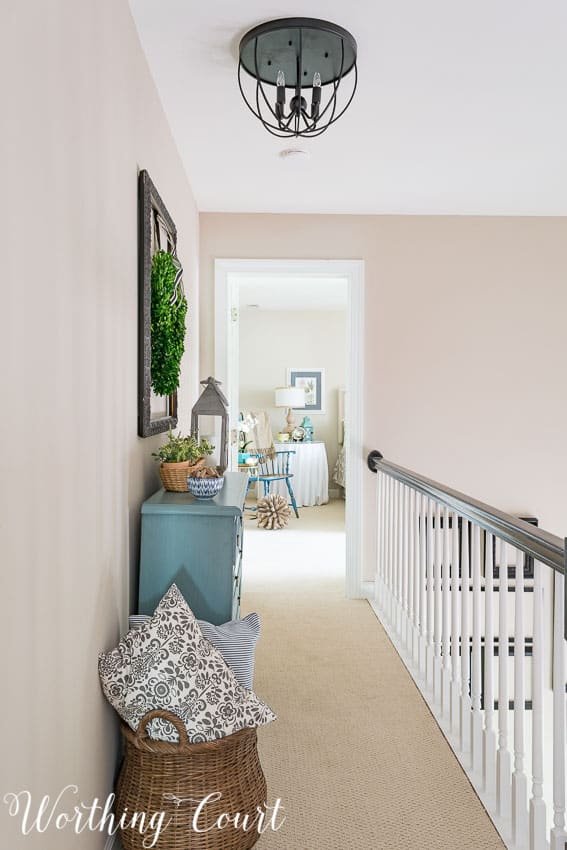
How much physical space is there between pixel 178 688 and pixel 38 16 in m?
1.44

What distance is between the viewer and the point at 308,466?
26.1 ft

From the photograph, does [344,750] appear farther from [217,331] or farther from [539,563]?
[217,331]

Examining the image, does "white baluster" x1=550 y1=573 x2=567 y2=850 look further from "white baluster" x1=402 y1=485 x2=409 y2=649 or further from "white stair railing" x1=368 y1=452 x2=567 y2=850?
"white baluster" x1=402 y1=485 x2=409 y2=649

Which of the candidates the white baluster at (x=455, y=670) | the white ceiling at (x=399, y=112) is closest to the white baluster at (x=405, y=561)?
the white baluster at (x=455, y=670)

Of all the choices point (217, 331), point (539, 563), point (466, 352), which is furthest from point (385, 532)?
point (539, 563)

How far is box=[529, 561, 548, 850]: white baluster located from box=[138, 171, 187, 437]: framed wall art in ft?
→ 4.30

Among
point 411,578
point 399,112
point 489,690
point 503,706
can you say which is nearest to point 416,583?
point 411,578

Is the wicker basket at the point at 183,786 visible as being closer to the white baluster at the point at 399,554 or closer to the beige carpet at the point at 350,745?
the beige carpet at the point at 350,745

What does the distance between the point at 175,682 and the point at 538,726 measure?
2.99ft

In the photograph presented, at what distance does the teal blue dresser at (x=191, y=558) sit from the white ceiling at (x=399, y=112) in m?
1.58

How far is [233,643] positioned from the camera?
6.30ft

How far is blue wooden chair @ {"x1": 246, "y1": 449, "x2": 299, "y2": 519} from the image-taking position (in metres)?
7.45

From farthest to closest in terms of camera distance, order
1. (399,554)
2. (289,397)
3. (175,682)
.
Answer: (289,397), (399,554), (175,682)

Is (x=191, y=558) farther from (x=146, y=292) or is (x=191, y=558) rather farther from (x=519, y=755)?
(x=519, y=755)
